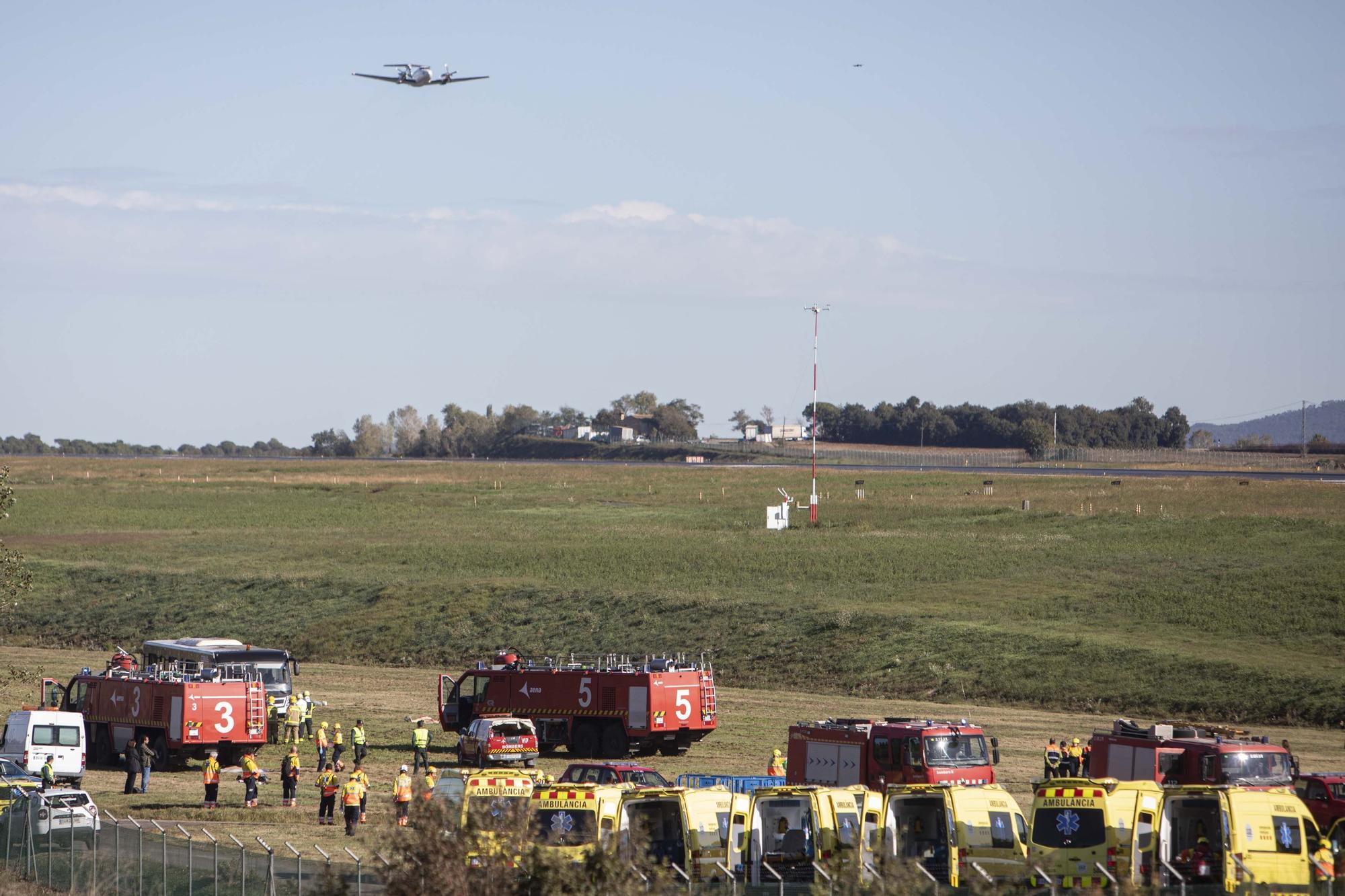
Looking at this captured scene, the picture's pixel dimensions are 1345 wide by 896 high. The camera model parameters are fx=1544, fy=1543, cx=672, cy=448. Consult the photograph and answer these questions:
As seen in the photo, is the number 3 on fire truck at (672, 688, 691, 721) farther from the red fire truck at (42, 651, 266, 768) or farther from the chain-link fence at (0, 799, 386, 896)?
the chain-link fence at (0, 799, 386, 896)

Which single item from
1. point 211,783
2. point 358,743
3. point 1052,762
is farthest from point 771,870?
point 358,743

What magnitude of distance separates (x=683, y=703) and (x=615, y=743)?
2.25 meters

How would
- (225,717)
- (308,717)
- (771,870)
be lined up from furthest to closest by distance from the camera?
(308,717) < (225,717) < (771,870)

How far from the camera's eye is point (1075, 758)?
116 ft

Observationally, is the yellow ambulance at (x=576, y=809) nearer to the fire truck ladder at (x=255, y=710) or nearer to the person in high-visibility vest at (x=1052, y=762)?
the person in high-visibility vest at (x=1052, y=762)

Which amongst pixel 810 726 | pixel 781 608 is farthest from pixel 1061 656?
pixel 810 726

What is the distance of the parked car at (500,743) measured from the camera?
131 ft

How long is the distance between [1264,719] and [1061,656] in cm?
1010

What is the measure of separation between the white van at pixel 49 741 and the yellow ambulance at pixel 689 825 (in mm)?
19805

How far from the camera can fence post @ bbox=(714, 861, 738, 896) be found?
2077 centimetres

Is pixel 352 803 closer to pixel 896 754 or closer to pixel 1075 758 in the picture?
pixel 896 754

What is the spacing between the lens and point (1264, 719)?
5088 cm

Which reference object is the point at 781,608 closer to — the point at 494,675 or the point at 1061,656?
the point at 1061,656

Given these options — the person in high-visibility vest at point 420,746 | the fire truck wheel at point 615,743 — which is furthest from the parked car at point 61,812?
the fire truck wheel at point 615,743
